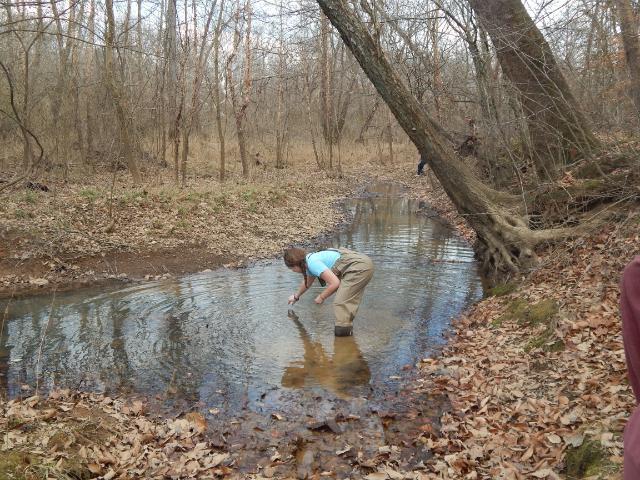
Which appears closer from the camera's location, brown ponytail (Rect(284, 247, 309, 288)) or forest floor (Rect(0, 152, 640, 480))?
forest floor (Rect(0, 152, 640, 480))

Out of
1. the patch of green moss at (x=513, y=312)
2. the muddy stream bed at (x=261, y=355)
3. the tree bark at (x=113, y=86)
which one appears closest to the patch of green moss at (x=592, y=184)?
the muddy stream bed at (x=261, y=355)

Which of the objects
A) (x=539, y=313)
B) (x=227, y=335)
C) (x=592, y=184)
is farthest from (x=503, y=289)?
(x=227, y=335)

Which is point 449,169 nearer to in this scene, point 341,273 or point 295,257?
point 341,273

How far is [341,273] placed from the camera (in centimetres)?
807

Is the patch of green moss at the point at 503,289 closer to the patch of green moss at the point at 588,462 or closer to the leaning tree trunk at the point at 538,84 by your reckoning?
the leaning tree trunk at the point at 538,84

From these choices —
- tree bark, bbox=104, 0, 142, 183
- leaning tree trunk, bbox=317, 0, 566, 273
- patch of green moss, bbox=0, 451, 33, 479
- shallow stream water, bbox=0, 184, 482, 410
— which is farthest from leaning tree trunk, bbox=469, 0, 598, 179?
tree bark, bbox=104, 0, 142, 183

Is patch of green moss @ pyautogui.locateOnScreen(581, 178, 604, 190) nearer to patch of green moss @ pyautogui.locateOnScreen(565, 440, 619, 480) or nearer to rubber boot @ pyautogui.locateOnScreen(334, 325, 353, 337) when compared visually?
rubber boot @ pyautogui.locateOnScreen(334, 325, 353, 337)

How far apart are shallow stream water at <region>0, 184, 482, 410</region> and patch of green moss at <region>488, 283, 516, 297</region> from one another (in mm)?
522

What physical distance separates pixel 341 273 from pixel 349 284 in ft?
0.87

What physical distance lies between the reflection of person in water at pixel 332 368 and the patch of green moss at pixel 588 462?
278cm

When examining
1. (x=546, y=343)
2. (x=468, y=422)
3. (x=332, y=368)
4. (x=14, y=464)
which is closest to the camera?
(x=14, y=464)

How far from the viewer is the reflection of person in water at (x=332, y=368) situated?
21.2 ft

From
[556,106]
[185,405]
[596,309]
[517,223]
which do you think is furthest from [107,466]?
[556,106]

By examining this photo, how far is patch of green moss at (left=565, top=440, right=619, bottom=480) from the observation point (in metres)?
3.55
